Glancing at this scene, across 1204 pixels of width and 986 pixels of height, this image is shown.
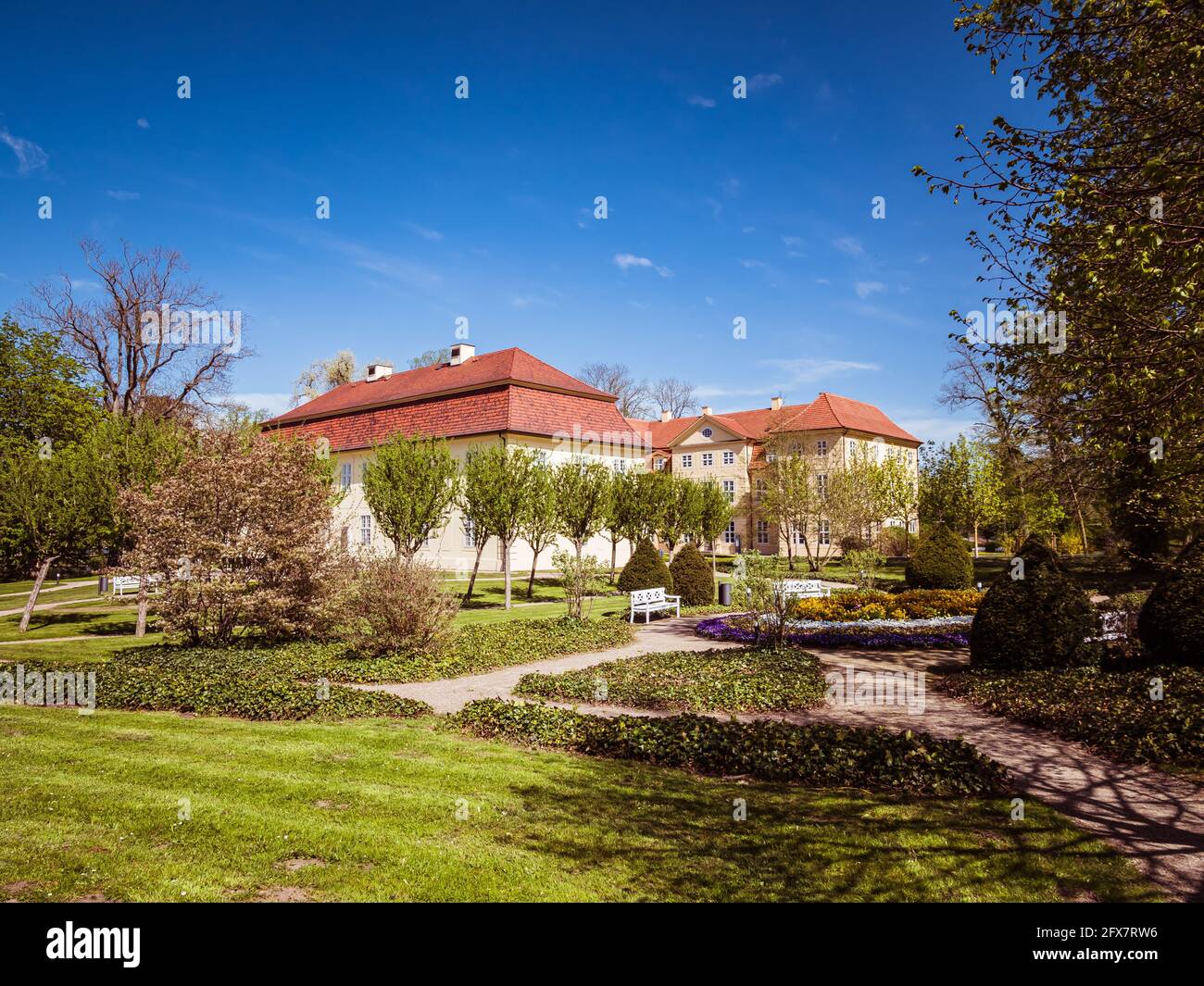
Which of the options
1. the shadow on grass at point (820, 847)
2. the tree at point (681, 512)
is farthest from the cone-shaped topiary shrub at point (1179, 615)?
the tree at point (681, 512)

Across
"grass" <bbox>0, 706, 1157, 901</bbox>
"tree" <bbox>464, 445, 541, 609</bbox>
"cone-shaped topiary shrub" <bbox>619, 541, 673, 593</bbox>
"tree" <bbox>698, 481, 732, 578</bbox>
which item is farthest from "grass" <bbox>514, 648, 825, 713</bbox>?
"tree" <bbox>698, 481, 732, 578</bbox>

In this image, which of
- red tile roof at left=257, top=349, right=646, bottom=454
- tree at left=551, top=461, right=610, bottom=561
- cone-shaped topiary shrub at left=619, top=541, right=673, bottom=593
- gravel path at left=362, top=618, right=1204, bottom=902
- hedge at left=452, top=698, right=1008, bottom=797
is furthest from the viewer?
red tile roof at left=257, top=349, right=646, bottom=454

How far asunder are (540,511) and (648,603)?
6.38m

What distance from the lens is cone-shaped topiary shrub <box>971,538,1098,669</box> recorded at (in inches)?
409

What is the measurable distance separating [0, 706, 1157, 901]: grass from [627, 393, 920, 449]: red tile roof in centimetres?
4252

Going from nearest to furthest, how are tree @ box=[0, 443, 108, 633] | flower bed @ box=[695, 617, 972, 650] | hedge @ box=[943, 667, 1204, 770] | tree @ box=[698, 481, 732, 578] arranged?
hedge @ box=[943, 667, 1204, 770] < flower bed @ box=[695, 617, 972, 650] < tree @ box=[0, 443, 108, 633] < tree @ box=[698, 481, 732, 578]

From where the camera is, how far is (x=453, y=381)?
1549 inches

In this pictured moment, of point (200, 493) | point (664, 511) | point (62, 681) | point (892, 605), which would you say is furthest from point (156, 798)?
point (664, 511)

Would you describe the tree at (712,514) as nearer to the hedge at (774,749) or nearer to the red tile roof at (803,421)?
the red tile roof at (803,421)

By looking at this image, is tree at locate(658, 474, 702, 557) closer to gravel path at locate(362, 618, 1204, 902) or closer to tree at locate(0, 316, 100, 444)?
gravel path at locate(362, 618, 1204, 902)

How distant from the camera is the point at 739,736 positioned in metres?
7.46

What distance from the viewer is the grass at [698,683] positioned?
9.88 meters

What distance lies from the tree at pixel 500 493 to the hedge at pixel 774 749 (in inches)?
556
